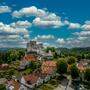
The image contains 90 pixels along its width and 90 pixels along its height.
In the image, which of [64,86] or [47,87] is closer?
[47,87]

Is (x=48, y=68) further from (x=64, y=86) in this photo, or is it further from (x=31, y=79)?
(x=64, y=86)

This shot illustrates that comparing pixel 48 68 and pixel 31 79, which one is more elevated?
pixel 48 68

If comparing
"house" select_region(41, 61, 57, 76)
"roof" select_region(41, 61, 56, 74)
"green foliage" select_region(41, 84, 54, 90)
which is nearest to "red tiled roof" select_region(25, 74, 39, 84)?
"green foliage" select_region(41, 84, 54, 90)

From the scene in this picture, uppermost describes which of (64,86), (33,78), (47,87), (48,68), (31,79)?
(48,68)

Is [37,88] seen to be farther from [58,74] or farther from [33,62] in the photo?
[33,62]

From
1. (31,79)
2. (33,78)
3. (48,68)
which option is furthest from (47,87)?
(48,68)

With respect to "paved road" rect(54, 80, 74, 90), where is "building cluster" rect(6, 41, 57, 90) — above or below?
above

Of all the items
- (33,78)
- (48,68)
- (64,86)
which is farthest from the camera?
(48,68)

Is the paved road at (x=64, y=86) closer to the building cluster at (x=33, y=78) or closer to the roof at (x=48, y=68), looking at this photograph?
the building cluster at (x=33, y=78)

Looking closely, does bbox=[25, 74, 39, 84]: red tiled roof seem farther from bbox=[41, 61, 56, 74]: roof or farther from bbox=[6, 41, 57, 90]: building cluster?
Answer: bbox=[41, 61, 56, 74]: roof

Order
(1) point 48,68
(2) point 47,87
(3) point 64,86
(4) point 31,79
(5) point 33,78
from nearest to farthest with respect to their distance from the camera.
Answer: (2) point 47,87 < (3) point 64,86 < (4) point 31,79 < (5) point 33,78 < (1) point 48,68

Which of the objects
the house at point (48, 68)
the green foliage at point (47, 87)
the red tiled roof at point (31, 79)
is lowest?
the green foliage at point (47, 87)

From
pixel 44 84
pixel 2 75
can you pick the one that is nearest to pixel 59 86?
pixel 44 84

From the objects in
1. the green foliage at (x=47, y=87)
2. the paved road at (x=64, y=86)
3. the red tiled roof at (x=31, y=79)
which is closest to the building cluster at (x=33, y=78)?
the red tiled roof at (x=31, y=79)
